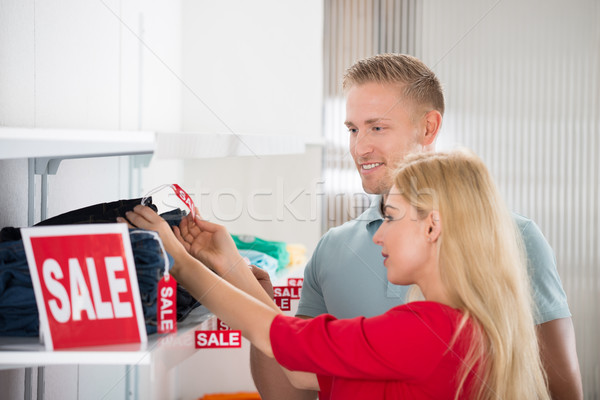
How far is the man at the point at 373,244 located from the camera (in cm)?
117

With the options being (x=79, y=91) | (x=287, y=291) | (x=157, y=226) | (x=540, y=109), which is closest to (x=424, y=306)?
(x=157, y=226)

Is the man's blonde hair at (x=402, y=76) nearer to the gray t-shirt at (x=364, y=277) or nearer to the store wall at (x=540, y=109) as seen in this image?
the gray t-shirt at (x=364, y=277)

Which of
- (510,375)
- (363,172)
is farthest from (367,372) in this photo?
(363,172)

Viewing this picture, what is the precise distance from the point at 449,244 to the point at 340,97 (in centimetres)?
225

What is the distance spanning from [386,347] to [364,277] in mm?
408

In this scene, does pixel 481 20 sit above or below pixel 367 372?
above

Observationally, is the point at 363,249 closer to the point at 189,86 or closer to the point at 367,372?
the point at 367,372

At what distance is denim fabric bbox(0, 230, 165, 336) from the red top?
0.66 feet

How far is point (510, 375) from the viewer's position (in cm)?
92

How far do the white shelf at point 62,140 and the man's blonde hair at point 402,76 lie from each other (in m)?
0.70

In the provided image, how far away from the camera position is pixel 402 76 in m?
1.32

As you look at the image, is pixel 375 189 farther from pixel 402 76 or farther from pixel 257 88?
pixel 257 88

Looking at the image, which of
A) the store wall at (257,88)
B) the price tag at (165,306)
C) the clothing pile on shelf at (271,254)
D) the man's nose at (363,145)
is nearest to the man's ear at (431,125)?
the man's nose at (363,145)

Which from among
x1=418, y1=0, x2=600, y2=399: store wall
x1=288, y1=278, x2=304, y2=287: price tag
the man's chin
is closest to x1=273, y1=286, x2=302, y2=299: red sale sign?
x1=288, y1=278, x2=304, y2=287: price tag
